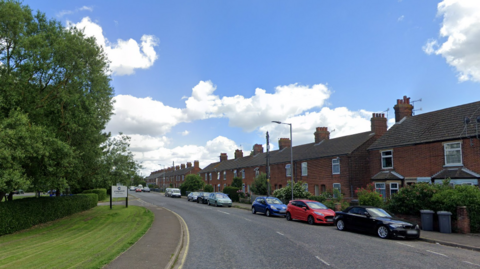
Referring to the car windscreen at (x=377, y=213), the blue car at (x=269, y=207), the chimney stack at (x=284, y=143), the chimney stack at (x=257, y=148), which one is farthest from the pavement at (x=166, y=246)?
the chimney stack at (x=257, y=148)

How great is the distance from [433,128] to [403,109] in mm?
5994

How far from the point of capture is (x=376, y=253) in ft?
36.4

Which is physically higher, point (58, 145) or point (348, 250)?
point (58, 145)

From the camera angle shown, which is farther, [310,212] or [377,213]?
[310,212]

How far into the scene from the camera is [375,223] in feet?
51.0

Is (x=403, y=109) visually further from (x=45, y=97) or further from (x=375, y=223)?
(x=45, y=97)

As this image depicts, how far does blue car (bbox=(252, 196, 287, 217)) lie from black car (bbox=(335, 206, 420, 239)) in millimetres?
7510

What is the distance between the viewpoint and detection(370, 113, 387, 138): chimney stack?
3522 cm

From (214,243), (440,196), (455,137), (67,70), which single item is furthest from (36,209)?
(455,137)

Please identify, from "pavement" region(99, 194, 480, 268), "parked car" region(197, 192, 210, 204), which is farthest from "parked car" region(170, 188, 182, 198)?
"pavement" region(99, 194, 480, 268)

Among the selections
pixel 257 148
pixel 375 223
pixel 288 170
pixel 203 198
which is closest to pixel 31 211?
pixel 375 223

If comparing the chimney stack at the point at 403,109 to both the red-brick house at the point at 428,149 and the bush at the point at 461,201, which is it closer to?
the red-brick house at the point at 428,149

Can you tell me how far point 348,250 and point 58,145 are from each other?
13.8 m

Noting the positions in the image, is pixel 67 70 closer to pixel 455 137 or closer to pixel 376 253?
pixel 376 253
